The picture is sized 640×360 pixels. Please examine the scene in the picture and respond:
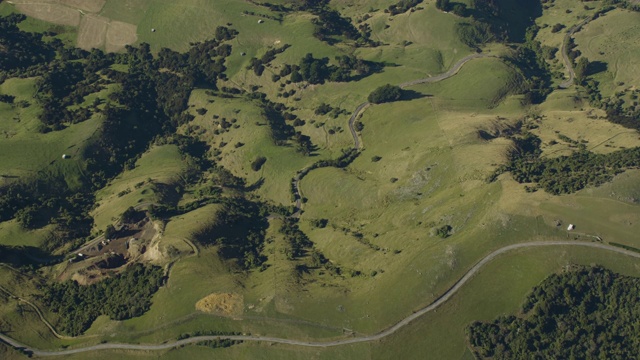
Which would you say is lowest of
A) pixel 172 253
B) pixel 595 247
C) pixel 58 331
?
pixel 58 331

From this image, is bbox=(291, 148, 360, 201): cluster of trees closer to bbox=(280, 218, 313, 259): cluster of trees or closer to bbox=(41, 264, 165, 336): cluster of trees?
bbox=(280, 218, 313, 259): cluster of trees

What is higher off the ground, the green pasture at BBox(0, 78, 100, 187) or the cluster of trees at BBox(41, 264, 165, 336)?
the green pasture at BBox(0, 78, 100, 187)

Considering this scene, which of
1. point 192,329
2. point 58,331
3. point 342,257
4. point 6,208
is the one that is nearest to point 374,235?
point 342,257

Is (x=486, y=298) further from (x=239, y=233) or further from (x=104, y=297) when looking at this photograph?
(x=104, y=297)

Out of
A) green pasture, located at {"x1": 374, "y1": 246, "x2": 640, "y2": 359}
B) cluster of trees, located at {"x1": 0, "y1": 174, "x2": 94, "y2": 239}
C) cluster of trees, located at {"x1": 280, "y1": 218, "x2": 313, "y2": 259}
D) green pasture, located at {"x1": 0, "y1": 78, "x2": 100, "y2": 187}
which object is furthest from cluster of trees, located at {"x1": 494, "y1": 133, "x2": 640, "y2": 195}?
green pasture, located at {"x1": 0, "y1": 78, "x2": 100, "y2": 187}

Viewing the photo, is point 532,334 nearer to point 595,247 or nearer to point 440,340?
point 440,340

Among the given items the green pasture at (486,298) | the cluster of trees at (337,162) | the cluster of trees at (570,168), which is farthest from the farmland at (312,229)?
the cluster of trees at (570,168)
